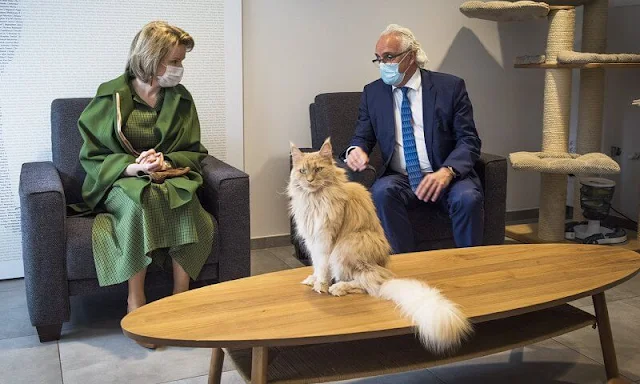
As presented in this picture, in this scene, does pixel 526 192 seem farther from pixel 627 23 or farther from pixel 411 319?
pixel 411 319

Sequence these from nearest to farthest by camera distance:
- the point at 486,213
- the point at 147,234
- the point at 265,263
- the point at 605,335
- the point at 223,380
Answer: the point at 605,335, the point at 223,380, the point at 147,234, the point at 486,213, the point at 265,263

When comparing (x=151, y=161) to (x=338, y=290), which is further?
(x=151, y=161)

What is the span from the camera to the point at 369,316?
1742mm

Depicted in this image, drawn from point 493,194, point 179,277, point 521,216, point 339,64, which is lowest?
point 521,216

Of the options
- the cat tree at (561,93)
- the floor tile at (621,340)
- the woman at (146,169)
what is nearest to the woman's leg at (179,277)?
the woman at (146,169)

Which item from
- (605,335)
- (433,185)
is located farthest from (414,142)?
(605,335)

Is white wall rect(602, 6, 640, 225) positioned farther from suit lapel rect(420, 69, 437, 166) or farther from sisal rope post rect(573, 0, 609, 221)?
suit lapel rect(420, 69, 437, 166)

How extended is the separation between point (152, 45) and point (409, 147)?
1.10 m

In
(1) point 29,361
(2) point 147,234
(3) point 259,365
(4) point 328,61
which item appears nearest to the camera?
(3) point 259,365

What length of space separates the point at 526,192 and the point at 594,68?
0.91m

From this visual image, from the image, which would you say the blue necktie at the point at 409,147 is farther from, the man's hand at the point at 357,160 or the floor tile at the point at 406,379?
the floor tile at the point at 406,379

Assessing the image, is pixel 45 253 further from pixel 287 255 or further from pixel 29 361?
pixel 287 255

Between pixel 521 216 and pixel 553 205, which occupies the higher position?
pixel 553 205

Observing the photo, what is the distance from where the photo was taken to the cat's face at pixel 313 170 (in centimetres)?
195
